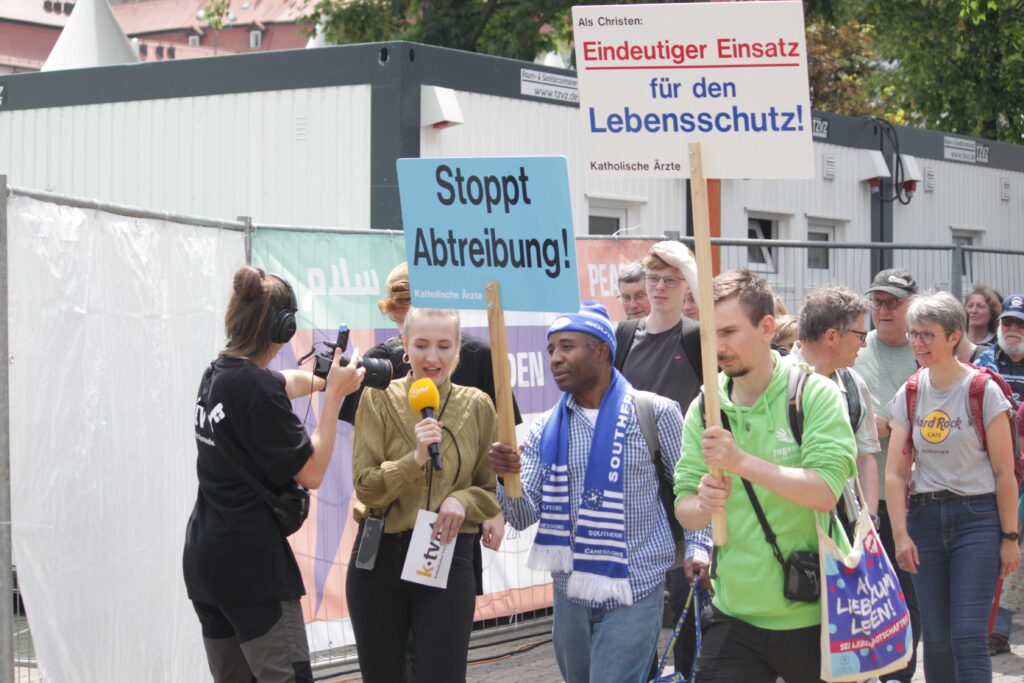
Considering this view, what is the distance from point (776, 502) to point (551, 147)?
8704mm

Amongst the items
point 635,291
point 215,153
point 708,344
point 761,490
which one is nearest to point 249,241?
point 635,291

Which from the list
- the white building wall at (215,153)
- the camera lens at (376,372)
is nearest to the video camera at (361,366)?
the camera lens at (376,372)

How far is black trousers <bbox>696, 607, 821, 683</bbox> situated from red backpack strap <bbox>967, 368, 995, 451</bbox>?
2194 millimetres

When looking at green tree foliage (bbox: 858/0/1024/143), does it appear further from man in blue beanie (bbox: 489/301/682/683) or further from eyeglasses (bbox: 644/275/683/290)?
man in blue beanie (bbox: 489/301/682/683)

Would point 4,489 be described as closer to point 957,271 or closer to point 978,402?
point 978,402

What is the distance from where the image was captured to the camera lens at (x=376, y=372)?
507cm

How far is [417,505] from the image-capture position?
517 centimetres

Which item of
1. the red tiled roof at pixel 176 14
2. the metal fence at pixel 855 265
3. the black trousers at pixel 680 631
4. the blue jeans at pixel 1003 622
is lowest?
the blue jeans at pixel 1003 622

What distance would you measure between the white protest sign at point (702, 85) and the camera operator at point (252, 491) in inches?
52.0

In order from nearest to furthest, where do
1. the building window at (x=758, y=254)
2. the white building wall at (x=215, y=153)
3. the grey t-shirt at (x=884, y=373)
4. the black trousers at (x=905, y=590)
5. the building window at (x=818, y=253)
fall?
the black trousers at (x=905, y=590), the grey t-shirt at (x=884, y=373), the building window at (x=758, y=254), the white building wall at (x=215, y=153), the building window at (x=818, y=253)

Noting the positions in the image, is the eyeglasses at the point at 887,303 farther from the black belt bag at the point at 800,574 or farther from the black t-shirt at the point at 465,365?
the black belt bag at the point at 800,574

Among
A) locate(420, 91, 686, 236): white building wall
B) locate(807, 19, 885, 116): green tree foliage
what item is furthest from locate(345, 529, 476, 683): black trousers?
locate(807, 19, 885, 116): green tree foliage

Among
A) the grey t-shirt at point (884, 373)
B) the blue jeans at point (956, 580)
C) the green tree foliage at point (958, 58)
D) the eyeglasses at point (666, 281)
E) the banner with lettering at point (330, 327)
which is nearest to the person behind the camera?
the blue jeans at point (956, 580)

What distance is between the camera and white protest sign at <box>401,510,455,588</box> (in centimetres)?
502
